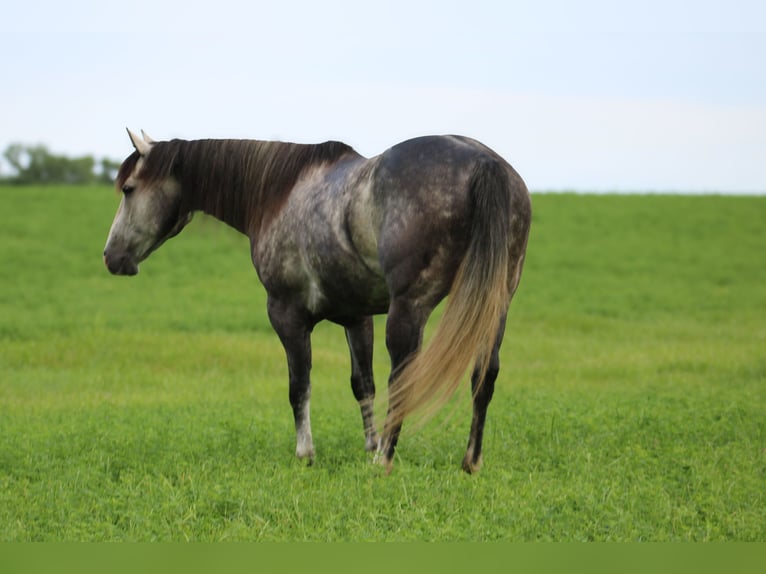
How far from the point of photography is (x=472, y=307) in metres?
6.93

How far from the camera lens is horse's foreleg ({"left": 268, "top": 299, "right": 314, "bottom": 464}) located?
841 cm

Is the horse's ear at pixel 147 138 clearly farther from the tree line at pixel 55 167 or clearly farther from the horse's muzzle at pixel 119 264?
the tree line at pixel 55 167

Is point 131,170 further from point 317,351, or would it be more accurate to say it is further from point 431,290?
point 317,351

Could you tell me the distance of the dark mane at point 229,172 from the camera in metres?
8.60

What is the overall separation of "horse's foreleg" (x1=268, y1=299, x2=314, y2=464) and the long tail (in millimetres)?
1657

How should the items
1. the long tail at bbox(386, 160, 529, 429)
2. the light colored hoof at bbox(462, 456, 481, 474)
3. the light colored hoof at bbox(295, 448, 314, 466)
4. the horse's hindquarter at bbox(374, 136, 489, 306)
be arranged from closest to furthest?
the long tail at bbox(386, 160, 529, 429) < the horse's hindquarter at bbox(374, 136, 489, 306) < the light colored hoof at bbox(462, 456, 481, 474) < the light colored hoof at bbox(295, 448, 314, 466)

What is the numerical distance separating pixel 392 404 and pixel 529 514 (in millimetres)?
1262

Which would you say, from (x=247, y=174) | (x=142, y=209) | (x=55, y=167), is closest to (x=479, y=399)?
(x=247, y=174)

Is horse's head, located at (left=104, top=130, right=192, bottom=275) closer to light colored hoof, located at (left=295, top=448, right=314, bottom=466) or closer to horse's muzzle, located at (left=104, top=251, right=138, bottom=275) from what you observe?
horse's muzzle, located at (left=104, top=251, right=138, bottom=275)

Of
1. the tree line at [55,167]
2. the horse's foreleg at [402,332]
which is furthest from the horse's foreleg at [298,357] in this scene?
the tree line at [55,167]

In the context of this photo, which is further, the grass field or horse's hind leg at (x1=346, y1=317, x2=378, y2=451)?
horse's hind leg at (x1=346, y1=317, x2=378, y2=451)

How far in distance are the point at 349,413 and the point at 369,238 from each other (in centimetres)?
450

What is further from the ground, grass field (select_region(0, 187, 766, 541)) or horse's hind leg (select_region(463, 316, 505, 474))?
horse's hind leg (select_region(463, 316, 505, 474))

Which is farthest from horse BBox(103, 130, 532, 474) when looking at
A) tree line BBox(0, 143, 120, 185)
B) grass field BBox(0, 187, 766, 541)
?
tree line BBox(0, 143, 120, 185)
